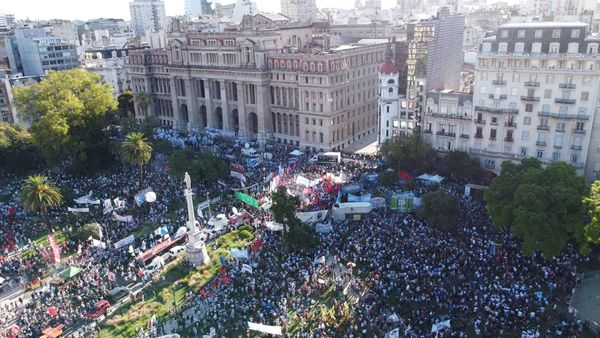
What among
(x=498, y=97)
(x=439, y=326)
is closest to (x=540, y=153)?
(x=498, y=97)

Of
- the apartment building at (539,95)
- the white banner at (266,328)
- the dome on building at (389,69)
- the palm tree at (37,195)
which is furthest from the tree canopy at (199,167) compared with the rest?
the apartment building at (539,95)

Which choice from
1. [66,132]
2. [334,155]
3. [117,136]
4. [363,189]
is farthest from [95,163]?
[363,189]

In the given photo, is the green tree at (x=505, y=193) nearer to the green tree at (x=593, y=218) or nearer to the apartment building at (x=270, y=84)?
the green tree at (x=593, y=218)

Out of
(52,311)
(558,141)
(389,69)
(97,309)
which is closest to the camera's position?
(52,311)

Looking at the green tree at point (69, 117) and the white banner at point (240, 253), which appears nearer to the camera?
the white banner at point (240, 253)

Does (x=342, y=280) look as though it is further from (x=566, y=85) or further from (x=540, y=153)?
(x=566, y=85)

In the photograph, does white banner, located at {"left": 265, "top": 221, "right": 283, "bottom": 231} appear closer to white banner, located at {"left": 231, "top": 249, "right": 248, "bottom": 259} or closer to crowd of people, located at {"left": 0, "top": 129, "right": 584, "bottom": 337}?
crowd of people, located at {"left": 0, "top": 129, "right": 584, "bottom": 337}

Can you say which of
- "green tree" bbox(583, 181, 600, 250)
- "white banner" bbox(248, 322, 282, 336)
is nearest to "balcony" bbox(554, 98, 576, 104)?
"green tree" bbox(583, 181, 600, 250)
